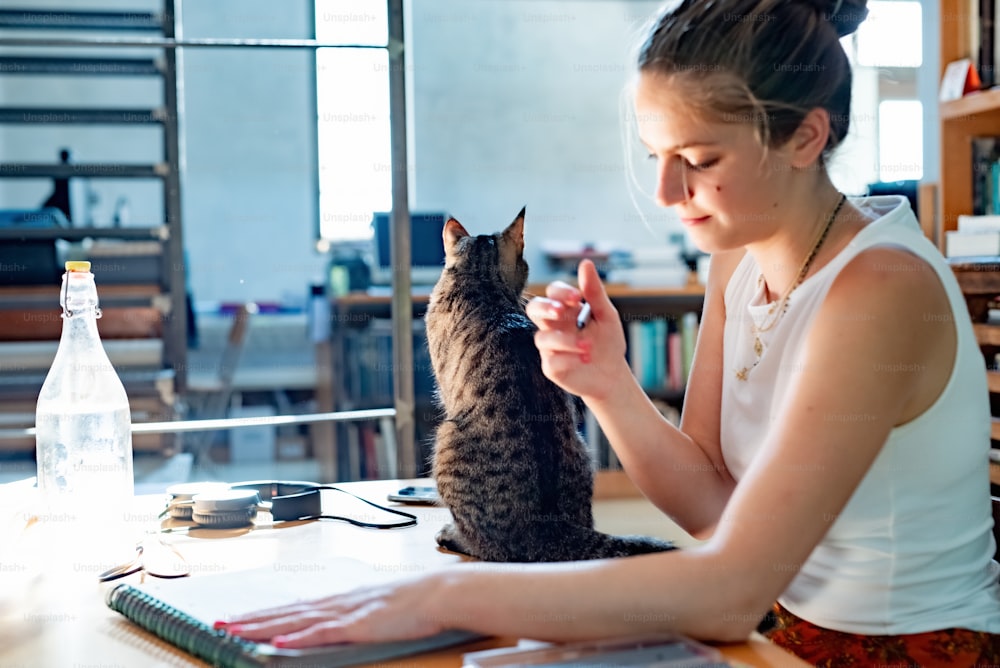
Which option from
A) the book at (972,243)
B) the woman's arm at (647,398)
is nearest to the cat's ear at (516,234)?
the woman's arm at (647,398)

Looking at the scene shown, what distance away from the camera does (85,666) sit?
26.0 inches

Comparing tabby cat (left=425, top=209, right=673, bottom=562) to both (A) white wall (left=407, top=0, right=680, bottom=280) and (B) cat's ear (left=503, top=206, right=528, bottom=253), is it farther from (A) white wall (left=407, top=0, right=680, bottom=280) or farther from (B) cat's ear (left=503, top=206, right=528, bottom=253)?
(A) white wall (left=407, top=0, right=680, bottom=280)

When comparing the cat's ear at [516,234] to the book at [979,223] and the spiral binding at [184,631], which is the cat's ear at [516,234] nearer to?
the spiral binding at [184,631]

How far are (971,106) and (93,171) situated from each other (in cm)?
280

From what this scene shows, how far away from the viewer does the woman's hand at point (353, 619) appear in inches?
25.0

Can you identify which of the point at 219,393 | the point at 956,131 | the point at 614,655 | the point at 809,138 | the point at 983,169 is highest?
the point at 956,131

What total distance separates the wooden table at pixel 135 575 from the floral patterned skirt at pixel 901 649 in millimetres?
211

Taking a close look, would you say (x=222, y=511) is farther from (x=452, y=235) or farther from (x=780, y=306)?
(x=780, y=306)

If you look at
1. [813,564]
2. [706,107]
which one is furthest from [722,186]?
[813,564]

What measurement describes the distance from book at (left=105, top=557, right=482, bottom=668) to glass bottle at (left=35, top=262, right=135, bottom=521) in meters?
0.20

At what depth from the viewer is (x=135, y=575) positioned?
88 centimetres

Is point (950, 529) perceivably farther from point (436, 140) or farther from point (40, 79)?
point (40, 79)

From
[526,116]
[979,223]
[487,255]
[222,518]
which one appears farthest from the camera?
[526,116]

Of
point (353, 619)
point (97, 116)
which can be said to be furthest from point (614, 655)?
point (97, 116)
